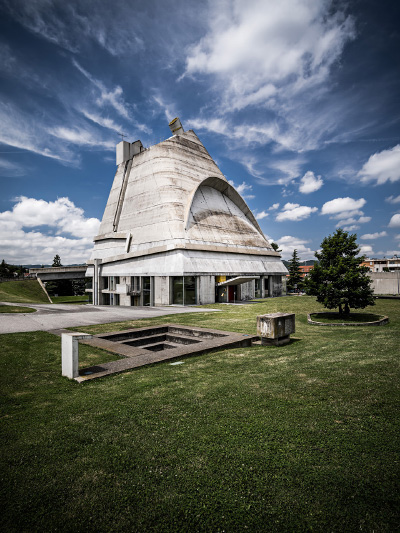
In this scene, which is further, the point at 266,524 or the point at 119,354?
the point at 119,354

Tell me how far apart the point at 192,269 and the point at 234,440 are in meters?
25.9

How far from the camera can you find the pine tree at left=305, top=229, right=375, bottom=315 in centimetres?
1630

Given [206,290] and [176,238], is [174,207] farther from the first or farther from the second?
[206,290]

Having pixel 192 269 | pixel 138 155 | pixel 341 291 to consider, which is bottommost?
pixel 341 291

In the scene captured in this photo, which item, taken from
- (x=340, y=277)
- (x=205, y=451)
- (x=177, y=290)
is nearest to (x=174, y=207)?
(x=177, y=290)

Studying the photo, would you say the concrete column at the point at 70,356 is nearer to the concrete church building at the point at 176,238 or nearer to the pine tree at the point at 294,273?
the concrete church building at the point at 176,238

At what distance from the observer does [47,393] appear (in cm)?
625

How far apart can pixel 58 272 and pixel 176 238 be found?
4576 centimetres

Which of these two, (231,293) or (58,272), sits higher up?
(58,272)

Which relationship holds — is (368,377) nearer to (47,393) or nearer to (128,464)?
(128,464)

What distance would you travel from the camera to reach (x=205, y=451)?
3953 millimetres

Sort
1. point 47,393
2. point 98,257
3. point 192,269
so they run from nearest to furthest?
point 47,393 → point 192,269 → point 98,257

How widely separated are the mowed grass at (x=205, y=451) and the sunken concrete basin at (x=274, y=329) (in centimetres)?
321

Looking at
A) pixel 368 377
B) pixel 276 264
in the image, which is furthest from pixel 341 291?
pixel 276 264
